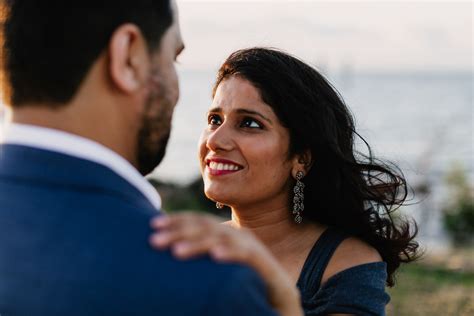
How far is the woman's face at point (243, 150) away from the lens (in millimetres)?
3338

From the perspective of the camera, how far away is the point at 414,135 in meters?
46.8

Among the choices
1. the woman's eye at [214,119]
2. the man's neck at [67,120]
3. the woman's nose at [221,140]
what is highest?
the man's neck at [67,120]

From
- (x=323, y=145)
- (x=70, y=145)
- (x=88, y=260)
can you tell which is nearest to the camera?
(x=88, y=260)

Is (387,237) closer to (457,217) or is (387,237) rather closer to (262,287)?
(262,287)

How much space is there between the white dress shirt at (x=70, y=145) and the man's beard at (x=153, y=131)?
0.31 ft

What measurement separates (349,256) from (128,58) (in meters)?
1.81

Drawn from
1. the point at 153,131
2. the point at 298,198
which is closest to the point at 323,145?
the point at 298,198

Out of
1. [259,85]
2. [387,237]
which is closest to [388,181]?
[387,237]

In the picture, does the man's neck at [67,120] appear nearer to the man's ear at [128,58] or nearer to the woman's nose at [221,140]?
the man's ear at [128,58]

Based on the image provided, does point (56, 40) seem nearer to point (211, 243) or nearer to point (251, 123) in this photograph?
point (211, 243)

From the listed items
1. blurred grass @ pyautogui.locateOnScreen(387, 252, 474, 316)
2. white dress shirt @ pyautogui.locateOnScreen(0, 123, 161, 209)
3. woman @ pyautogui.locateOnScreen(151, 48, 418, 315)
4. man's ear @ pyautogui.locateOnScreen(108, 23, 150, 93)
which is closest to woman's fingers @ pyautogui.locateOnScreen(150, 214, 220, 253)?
white dress shirt @ pyautogui.locateOnScreen(0, 123, 161, 209)

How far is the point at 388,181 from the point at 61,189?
2435 mm

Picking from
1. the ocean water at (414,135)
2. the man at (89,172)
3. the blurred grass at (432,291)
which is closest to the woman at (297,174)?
the ocean water at (414,135)

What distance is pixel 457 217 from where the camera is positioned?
18016mm
